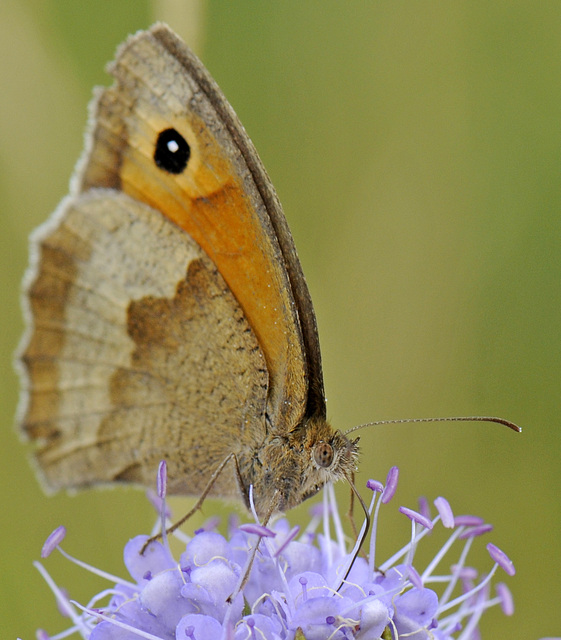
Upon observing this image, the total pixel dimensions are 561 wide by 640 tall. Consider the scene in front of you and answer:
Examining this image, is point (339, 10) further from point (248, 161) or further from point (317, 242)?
point (248, 161)

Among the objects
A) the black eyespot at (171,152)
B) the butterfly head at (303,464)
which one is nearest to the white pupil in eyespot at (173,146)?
the black eyespot at (171,152)

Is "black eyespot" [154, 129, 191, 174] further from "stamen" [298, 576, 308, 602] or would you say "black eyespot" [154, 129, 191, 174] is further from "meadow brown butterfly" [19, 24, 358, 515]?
"stamen" [298, 576, 308, 602]

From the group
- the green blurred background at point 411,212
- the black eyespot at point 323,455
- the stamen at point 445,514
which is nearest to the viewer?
the stamen at point 445,514

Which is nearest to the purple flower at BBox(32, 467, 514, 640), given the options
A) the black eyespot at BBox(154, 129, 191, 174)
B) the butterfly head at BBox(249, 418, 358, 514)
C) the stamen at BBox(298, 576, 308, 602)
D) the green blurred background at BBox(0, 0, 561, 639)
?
the stamen at BBox(298, 576, 308, 602)

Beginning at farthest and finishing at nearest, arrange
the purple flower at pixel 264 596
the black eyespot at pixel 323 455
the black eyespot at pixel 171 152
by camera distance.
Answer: the black eyespot at pixel 171 152 → the black eyespot at pixel 323 455 → the purple flower at pixel 264 596

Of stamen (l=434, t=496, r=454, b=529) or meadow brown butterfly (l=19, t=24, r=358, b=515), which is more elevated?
meadow brown butterfly (l=19, t=24, r=358, b=515)

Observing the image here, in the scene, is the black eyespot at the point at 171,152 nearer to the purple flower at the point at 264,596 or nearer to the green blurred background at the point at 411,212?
the purple flower at the point at 264,596
